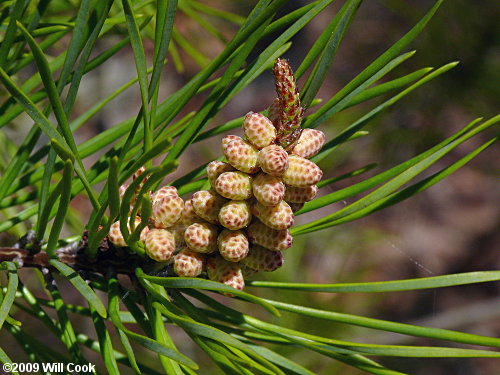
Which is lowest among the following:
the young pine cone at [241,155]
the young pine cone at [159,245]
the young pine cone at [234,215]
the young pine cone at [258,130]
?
the young pine cone at [159,245]

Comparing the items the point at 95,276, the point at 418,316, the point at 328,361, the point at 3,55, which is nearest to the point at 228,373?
the point at 95,276

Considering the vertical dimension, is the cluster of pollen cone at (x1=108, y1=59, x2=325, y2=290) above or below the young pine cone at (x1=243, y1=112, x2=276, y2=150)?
below

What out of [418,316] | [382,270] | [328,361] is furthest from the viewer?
[382,270]

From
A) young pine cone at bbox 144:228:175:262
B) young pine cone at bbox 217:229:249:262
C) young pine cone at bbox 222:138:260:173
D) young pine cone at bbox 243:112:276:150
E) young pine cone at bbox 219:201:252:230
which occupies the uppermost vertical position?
young pine cone at bbox 243:112:276:150

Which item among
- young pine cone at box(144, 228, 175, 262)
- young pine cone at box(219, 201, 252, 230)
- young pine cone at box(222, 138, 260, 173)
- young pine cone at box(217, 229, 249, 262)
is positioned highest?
young pine cone at box(222, 138, 260, 173)

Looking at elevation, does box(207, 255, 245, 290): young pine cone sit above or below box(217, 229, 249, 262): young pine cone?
below

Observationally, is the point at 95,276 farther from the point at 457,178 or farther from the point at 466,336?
the point at 457,178

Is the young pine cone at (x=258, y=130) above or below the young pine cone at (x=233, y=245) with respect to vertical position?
above

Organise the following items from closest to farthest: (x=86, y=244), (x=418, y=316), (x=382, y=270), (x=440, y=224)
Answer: (x=86, y=244) → (x=418, y=316) → (x=382, y=270) → (x=440, y=224)
